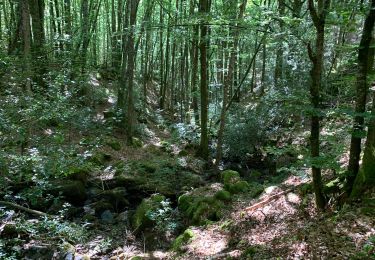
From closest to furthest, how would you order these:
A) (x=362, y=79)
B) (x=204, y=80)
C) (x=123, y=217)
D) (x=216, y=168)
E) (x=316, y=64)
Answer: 1. (x=362, y=79)
2. (x=316, y=64)
3. (x=123, y=217)
4. (x=216, y=168)
5. (x=204, y=80)

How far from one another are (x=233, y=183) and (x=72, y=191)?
4.43 metres

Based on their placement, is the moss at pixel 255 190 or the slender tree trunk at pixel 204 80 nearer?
the moss at pixel 255 190

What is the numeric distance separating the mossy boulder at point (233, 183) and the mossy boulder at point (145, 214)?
1.82 metres

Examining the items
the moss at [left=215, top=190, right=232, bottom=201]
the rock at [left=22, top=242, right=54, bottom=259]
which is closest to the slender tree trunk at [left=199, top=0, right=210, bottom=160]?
the moss at [left=215, top=190, right=232, bottom=201]

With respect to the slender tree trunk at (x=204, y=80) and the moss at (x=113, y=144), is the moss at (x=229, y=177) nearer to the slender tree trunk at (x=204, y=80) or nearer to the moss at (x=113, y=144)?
the slender tree trunk at (x=204, y=80)

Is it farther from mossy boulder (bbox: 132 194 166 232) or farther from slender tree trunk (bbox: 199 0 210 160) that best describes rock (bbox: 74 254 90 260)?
slender tree trunk (bbox: 199 0 210 160)

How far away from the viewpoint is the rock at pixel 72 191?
30.1 ft

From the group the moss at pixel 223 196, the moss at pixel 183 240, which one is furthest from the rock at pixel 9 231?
the moss at pixel 223 196

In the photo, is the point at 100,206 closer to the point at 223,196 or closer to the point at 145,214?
the point at 145,214

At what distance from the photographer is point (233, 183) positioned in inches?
364

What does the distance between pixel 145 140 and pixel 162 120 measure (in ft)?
14.5

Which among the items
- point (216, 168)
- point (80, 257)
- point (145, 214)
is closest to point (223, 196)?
point (145, 214)

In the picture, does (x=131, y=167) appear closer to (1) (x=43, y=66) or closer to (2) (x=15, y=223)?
(1) (x=43, y=66)

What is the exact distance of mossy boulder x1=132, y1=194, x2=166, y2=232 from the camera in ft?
26.1
